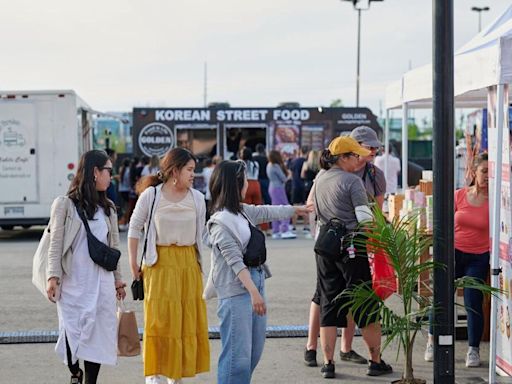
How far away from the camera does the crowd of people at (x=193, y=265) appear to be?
613 cm

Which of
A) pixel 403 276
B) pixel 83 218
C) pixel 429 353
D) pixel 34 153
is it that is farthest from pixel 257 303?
pixel 34 153

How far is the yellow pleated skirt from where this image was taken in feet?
22.5

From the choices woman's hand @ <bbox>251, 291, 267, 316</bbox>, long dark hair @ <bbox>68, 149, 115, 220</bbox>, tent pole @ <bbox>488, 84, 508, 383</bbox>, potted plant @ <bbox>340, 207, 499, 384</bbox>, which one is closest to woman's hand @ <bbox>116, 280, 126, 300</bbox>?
long dark hair @ <bbox>68, 149, 115, 220</bbox>

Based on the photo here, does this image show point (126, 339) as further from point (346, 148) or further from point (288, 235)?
point (288, 235)

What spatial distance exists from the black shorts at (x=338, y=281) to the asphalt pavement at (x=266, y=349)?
48 centimetres

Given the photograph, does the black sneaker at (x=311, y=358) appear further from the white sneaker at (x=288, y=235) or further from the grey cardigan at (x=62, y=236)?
the white sneaker at (x=288, y=235)

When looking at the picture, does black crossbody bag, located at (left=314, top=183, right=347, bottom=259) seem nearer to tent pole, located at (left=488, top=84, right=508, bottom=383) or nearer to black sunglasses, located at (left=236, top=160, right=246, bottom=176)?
tent pole, located at (left=488, top=84, right=508, bottom=383)

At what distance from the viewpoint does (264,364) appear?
8.11m

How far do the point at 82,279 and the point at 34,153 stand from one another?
12407 millimetres

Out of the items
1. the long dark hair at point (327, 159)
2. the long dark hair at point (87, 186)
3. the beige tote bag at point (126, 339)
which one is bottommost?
the beige tote bag at point (126, 339)

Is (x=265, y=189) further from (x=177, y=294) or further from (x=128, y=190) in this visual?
(x=177, y=294)

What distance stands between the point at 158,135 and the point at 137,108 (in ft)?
2.72

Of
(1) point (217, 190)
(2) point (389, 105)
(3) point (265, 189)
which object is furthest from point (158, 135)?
(1) point (217, 190)

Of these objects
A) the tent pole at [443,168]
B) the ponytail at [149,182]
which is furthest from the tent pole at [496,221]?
the ponytail at [149,182]
